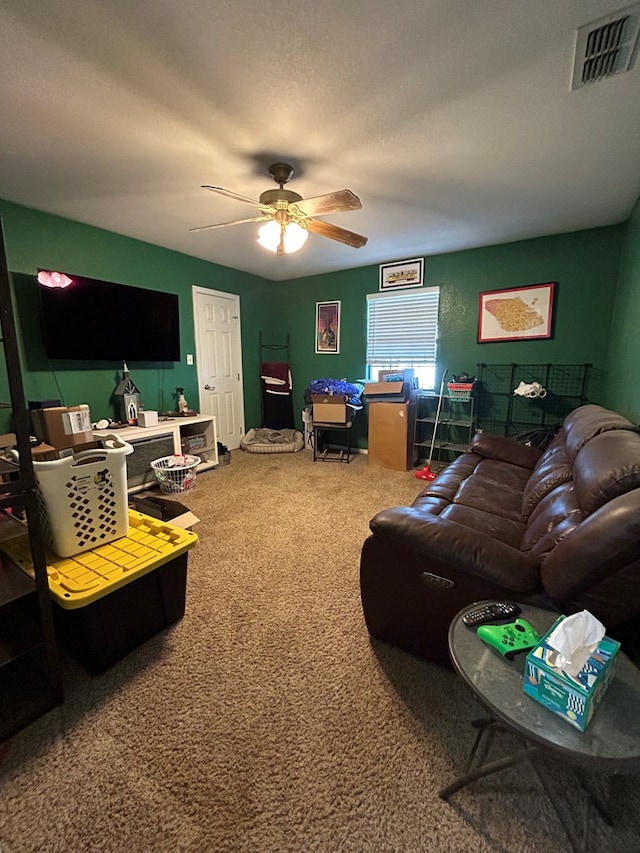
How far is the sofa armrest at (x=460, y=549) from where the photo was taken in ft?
3.81

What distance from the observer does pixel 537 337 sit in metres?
3.49

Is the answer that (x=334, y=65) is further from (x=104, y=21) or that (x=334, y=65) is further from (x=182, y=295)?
(x=182, y=295)

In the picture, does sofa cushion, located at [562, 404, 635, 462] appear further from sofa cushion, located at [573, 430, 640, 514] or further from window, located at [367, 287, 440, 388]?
window, located at [367, 287, 440, 388]

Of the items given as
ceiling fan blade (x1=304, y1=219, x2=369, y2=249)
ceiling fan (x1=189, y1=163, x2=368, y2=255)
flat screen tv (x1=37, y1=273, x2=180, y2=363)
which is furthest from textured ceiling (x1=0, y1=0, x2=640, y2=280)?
flat screen tv (x1=37, y1=273, x2=180, y2=363)

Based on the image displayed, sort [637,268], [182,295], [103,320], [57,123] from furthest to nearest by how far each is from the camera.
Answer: [182,295]
[103,320]
[637,268]
[57,123]

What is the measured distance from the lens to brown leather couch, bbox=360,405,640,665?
991 millimetres

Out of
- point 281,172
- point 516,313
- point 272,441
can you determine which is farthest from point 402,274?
point 272,441

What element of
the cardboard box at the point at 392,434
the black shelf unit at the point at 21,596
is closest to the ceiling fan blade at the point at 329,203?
the black shelf unit at the point at 21,596

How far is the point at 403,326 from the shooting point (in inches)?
168

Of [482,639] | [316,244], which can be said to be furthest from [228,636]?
[316,244]

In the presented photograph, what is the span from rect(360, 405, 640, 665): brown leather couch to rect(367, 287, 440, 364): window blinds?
241 centimetres

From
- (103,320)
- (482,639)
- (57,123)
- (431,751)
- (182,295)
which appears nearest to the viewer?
(482,639)

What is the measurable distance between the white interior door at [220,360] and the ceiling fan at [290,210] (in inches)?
82.4

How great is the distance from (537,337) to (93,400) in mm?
4413
